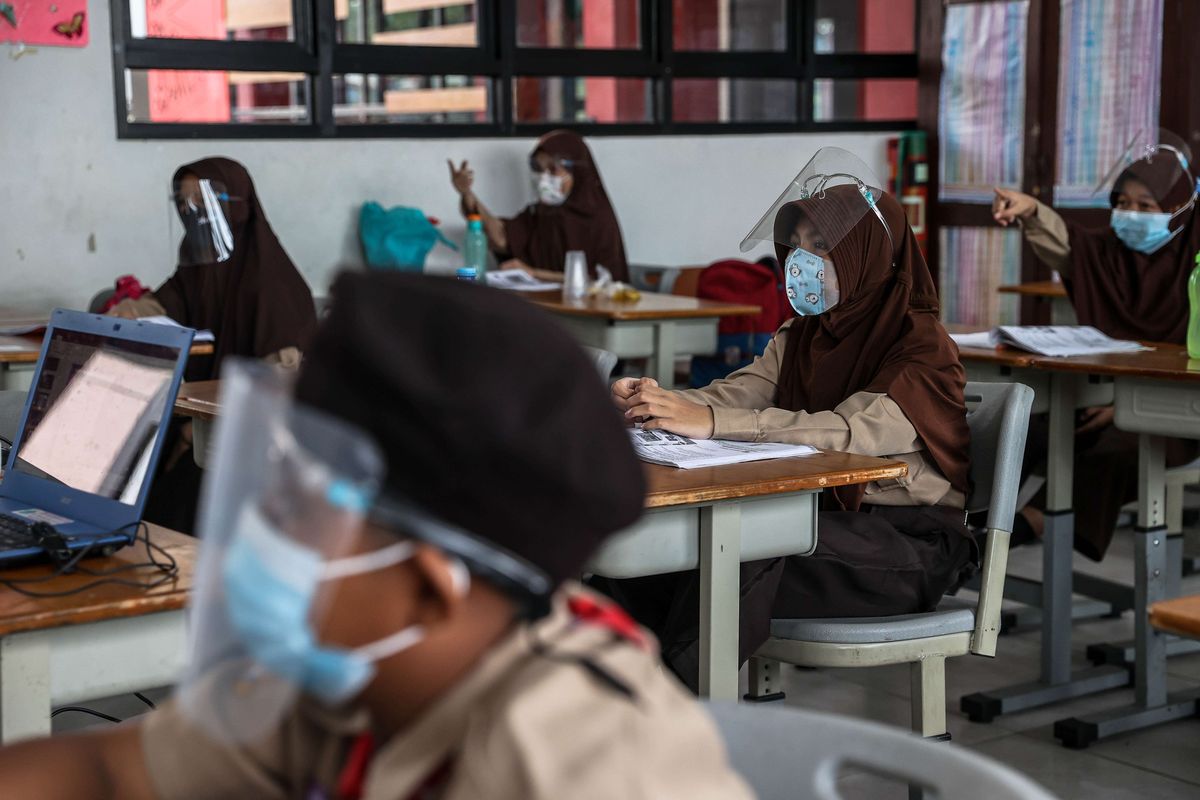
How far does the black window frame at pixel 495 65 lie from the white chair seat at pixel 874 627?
3.82m

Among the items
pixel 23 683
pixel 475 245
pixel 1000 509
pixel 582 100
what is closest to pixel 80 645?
pixel 23 683

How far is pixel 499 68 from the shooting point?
6035 millimetres

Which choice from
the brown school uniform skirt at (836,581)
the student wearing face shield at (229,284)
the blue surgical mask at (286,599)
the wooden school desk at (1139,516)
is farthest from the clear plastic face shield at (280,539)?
the student wearing face shield at (229,284)

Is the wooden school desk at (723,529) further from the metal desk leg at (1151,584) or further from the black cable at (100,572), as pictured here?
the metal desk leg at (1151,584)

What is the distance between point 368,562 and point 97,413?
935mm

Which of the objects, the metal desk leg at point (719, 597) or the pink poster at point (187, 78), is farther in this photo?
the pink poster at point (187, 78)

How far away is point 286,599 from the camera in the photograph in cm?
73

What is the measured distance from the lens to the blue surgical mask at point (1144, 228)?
398 cm

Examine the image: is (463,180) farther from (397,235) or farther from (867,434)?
(867,434)

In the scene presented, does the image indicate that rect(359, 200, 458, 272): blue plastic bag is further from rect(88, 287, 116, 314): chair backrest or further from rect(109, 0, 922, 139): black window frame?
rect(88, 287, 116, 314): chair backrest

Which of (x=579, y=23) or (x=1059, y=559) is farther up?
(x=579, y=23)

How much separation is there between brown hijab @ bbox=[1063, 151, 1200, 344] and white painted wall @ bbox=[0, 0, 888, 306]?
8.54ft

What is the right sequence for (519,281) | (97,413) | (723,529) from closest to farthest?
(97,413)
(723,529)
(519,281)

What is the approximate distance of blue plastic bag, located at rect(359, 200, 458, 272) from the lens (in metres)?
5.59
